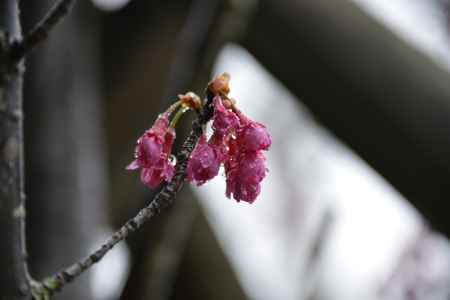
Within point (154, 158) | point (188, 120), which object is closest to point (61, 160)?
point (188, 120)

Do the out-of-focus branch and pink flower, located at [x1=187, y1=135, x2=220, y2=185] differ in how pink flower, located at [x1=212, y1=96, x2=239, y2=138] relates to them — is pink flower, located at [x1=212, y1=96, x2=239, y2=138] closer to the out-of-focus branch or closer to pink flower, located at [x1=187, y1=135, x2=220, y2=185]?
pink flower, located at [x1=187, y1=135, x2=220, y2=185]

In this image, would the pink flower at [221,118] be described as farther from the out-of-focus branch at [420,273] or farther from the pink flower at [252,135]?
the out-of-focus branch at [420,273]

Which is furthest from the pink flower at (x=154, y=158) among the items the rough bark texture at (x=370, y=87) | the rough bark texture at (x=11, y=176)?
the rough bark texture at (x=370, y=87)

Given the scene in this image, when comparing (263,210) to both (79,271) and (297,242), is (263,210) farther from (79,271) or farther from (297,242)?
(79,271)

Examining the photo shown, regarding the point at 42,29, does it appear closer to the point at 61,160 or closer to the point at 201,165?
the point at 201,165

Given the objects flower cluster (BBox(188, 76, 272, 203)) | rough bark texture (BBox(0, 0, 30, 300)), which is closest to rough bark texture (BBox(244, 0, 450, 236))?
flower cluster (BBox(188, 76, 272, 203))

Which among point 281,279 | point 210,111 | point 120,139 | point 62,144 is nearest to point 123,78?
point 120,139
